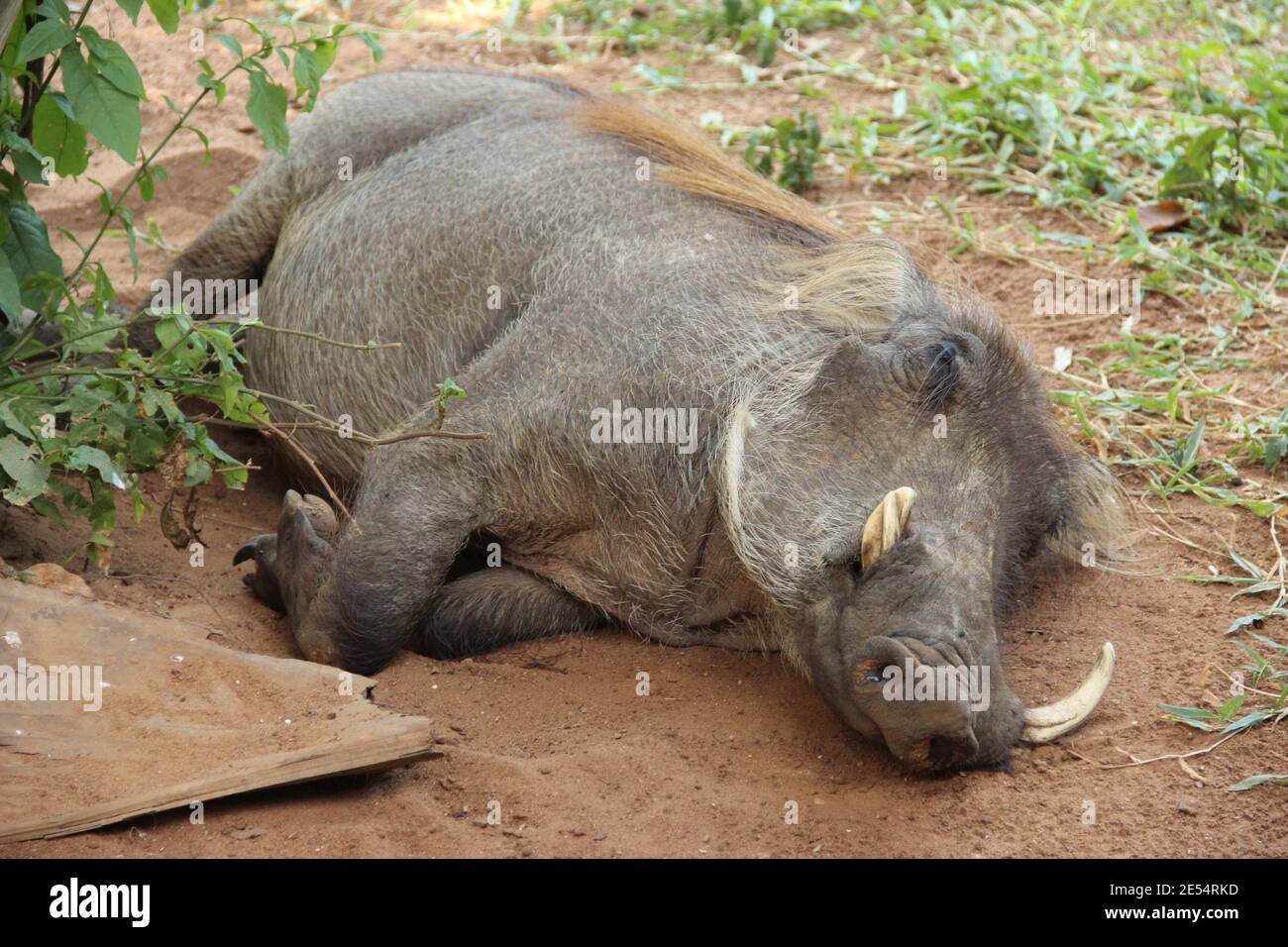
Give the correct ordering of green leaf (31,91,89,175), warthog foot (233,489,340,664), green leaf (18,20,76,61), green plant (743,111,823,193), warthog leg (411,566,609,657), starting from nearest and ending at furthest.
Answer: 1. green leaf (18,20,76,61)
2. green leaf (31,91,89,175)
3. warthog foot (233,489,340,664)
4. warthog leg (411,566,609,657)
5. green plant (743,111,823,193)

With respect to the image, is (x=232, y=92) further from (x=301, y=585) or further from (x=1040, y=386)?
(x=1040, y=386)

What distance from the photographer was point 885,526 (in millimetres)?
2875

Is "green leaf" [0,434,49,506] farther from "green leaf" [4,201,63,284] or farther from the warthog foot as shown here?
the warthog foot

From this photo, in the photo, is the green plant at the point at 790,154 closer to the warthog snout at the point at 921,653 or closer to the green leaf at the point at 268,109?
the green leaf at the point at 268,109

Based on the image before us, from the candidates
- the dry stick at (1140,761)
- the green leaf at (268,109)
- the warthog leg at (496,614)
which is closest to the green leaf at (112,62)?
the green leaf at (268,109)

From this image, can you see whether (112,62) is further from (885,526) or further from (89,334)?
(885,526)

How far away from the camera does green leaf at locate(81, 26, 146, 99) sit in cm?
294

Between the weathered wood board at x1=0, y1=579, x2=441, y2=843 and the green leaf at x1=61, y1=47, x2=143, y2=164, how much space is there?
96 centimetres

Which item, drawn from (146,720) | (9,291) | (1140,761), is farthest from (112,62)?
(1140,761)

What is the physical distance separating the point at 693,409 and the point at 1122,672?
1.21m

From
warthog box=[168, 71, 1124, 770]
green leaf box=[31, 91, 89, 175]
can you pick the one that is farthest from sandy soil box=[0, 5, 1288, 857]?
green leaf box=[31, 91, 89, 175]

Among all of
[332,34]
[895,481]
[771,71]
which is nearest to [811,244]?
[895,481]

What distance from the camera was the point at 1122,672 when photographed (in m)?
3.37

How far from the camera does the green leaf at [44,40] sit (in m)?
2.86
